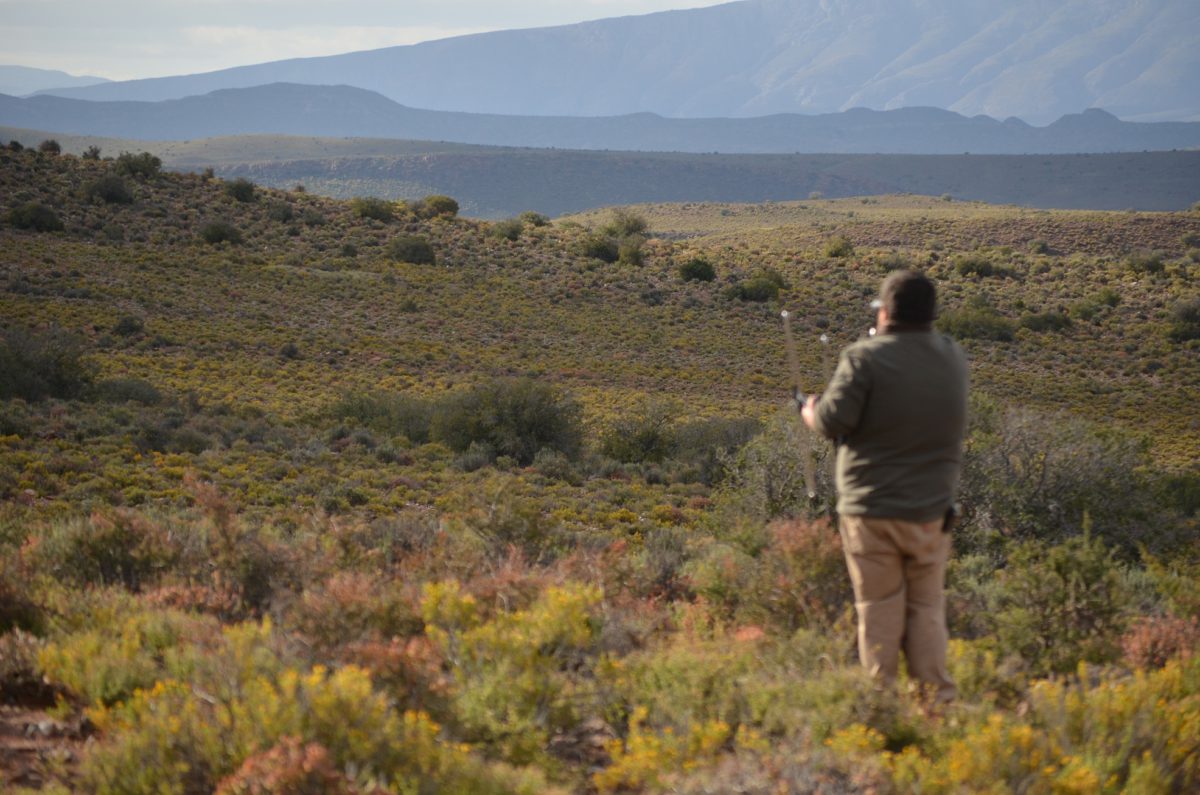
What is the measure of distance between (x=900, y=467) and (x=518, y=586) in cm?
216

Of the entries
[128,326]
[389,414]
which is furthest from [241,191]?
[389,414]

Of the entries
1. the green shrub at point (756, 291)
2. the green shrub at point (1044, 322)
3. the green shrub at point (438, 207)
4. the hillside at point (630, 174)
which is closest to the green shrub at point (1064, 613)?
the green shrub at point (1044, 322)

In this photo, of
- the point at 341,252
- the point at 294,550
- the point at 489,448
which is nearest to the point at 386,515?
the point at 489,448

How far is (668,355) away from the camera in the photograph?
108ft

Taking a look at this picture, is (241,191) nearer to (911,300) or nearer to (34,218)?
(34,218)

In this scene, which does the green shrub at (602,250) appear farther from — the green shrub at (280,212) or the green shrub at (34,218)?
the green shrub at (34,218)

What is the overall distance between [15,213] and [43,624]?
3918 cm

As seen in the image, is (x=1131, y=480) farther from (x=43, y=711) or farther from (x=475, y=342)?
(x=475, y=342)

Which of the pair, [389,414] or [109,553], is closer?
[109,553]

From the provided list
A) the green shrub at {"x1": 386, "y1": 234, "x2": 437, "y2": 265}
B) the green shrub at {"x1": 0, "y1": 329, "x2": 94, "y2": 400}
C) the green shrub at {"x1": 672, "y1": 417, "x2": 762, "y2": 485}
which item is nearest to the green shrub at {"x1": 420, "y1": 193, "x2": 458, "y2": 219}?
the green shrub at {"x1": 386, "y1": 234, "x2": 437, "y2": 265}

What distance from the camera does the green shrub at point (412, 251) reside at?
4338cm

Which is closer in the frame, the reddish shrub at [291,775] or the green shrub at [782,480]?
the reddish shrub at [291,775]

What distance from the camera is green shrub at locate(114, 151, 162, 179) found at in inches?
1896

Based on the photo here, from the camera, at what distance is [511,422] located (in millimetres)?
18625
